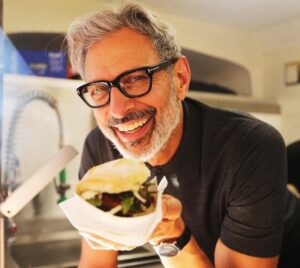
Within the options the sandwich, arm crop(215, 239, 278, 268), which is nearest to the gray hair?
the sandwich

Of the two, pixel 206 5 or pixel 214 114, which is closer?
pixel 214 114

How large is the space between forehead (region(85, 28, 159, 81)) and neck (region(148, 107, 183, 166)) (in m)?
0.18

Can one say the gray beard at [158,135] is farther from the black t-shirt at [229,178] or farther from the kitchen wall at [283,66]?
the kitchen wall at [283,66]

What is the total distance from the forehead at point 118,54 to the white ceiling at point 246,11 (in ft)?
1.01

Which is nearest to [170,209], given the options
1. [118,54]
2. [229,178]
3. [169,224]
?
[169,224]

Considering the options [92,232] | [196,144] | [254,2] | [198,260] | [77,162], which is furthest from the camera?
[77,162]

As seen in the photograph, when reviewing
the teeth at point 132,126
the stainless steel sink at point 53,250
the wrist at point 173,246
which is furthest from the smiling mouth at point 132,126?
the stainless steel sink at point 53,250

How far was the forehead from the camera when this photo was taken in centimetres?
74

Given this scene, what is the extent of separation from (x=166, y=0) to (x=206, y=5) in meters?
0.12

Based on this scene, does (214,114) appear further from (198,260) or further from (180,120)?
(198,260)

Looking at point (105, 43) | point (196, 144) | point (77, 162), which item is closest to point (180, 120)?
point (196, 144)

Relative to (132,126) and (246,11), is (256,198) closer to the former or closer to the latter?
(132,126)

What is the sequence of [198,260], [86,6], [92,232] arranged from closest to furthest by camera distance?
[92,232] < [198,260] < [86,6]

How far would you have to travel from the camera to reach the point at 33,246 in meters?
1.08
